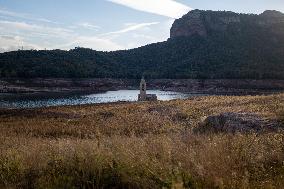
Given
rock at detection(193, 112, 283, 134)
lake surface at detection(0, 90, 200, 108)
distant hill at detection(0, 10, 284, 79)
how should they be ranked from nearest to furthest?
rock at detection(193, 112, 283, 134)
lake surface at detection(0, 90, 200, 108)
distant hill at detection(0, 10, 284, 79)

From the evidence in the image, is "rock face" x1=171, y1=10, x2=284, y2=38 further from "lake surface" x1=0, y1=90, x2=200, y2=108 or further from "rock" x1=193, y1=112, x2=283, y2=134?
"rock" x1=193, y1=112, x2=283, y2=134

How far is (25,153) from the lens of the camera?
28.3 ft

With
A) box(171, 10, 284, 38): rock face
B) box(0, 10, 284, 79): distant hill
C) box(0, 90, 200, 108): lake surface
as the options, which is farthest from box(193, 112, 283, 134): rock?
box(171, 10, 284, 38): rock face

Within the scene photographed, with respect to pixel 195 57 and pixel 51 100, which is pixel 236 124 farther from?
pixel 195 57

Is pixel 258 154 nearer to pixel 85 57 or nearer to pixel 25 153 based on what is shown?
pixel 25 153

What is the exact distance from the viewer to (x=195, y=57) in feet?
521

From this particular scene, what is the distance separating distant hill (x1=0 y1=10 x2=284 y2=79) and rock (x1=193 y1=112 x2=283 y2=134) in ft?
346

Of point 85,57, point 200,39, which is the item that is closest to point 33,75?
point 85,57

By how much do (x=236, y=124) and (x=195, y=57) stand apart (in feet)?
469

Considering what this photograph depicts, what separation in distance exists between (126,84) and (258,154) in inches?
5611

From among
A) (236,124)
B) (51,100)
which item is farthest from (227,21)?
(236,124)

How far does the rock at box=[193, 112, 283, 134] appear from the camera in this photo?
1535 cm

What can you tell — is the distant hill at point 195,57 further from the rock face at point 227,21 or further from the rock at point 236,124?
the rock at point 236,124

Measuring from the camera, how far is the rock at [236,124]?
50.4ft
